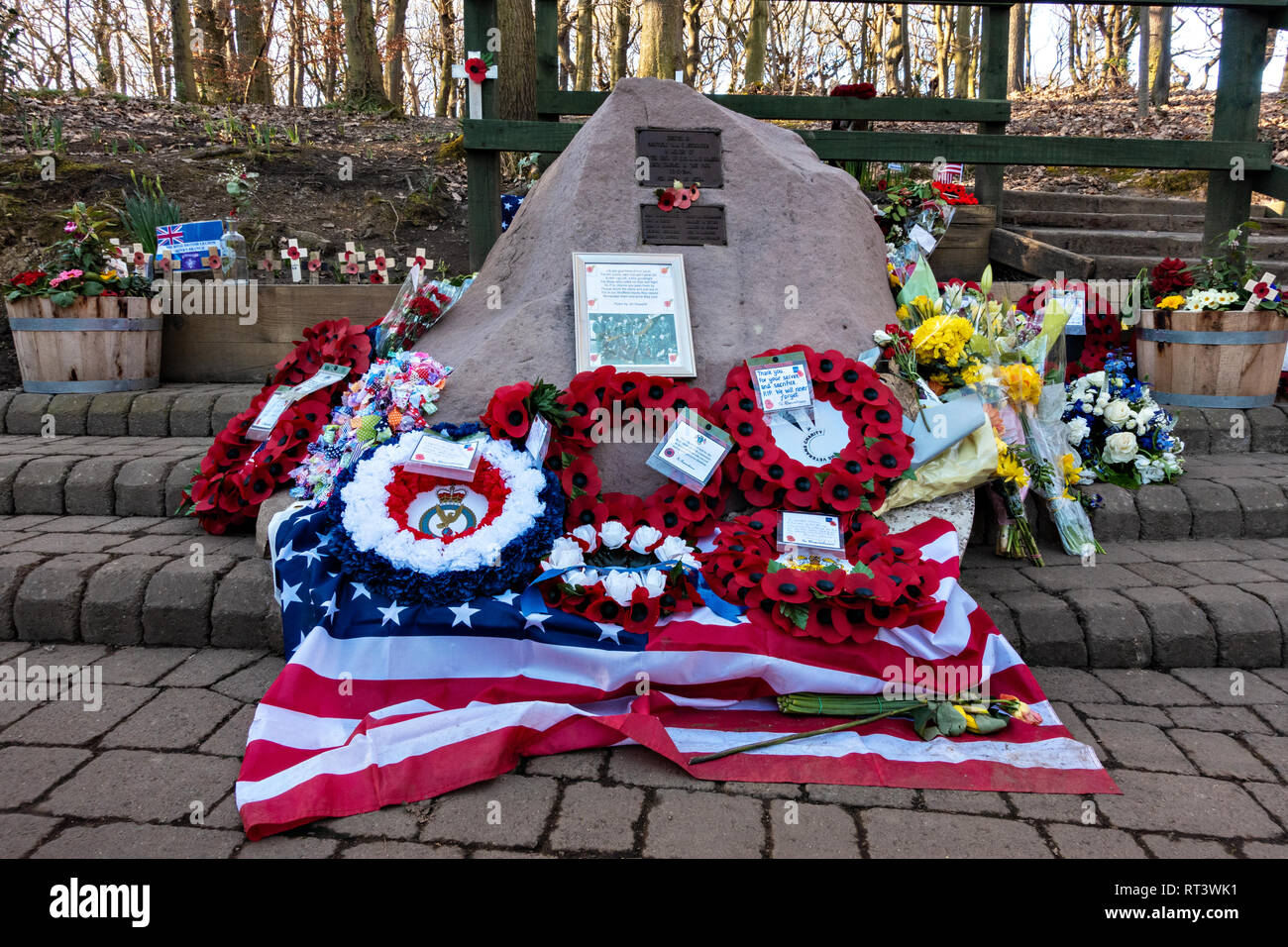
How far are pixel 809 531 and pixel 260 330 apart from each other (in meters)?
3.30

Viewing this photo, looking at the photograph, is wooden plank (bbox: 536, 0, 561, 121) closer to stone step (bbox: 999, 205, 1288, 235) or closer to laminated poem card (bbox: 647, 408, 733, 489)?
laminated poem card (bbox: 647, 408, 733, 489)

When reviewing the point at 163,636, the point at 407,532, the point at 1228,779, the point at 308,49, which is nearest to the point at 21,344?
the point at 163,636

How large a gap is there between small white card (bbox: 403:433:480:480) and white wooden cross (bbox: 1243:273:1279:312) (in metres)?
3.63

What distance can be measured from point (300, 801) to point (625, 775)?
74cm

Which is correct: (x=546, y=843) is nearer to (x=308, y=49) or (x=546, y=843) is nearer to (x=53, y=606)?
(x=53, y=606)

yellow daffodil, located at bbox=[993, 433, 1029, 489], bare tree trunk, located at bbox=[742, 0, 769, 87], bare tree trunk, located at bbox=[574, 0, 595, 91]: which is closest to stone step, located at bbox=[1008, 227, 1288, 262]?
yellow daffodil, located at bbox=[993, 433, 1029, 489]

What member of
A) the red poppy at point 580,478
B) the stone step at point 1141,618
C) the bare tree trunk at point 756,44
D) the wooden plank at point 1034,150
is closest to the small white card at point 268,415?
the red poppy at point 580,478

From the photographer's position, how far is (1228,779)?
2.10 m

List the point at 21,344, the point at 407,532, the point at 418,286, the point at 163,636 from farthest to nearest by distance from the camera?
the point at 21,344 → the point at 418,286 → the point at 163,636 → the point at 407,532

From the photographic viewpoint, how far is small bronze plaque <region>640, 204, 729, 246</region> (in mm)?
3529

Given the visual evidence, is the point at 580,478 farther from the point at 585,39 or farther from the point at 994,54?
the point at 585,39

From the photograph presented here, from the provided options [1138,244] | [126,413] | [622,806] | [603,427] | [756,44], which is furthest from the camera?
[756,44]

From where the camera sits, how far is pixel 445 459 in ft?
8.54

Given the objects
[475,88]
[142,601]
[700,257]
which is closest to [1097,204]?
[700,257]
